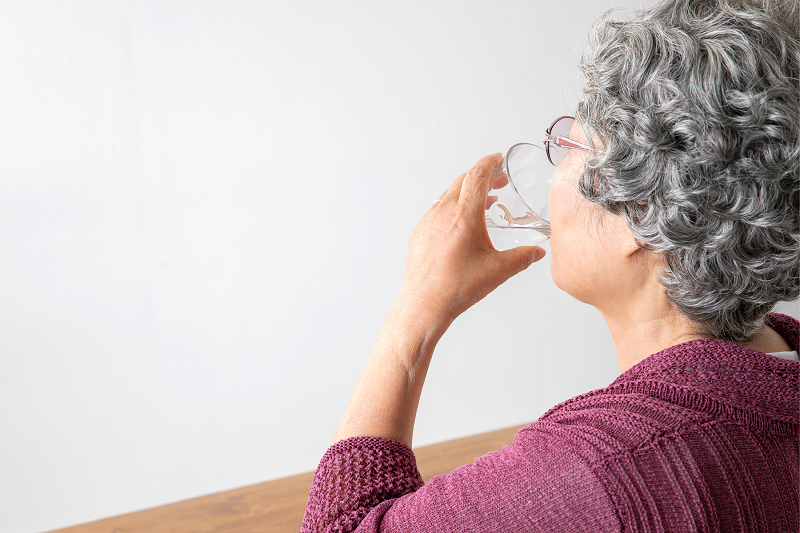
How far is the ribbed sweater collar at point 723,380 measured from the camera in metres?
0.57

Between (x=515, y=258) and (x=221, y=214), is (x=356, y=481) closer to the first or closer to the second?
(x=515, y=258)

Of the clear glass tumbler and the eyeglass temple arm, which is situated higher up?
the eyeglass temple arm

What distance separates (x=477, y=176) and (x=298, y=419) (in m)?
1.51

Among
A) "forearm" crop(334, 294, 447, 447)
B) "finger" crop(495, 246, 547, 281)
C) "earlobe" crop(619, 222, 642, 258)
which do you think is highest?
"earlobe" crop(619, 222, 642, 258)

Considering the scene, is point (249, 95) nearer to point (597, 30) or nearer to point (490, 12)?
point (490, 12)

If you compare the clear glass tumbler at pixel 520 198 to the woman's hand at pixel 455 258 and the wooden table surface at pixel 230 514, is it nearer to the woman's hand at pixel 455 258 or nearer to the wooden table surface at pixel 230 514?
the woman's hand at pixel 455 258

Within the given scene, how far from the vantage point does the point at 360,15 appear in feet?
6.38

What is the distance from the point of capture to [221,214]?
6.09 ft

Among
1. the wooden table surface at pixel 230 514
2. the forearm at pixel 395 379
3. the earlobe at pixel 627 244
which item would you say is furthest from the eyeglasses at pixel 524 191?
the wooden table surface at pixel 230 514

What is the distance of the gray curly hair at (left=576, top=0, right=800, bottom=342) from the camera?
0.57 meters

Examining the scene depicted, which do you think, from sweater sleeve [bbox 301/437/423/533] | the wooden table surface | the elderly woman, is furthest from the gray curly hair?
the wooden table surface

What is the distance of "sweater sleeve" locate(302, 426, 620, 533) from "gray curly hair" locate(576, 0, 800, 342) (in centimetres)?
26

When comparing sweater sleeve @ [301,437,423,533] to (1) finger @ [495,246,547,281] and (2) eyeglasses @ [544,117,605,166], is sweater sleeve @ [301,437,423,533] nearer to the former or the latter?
(1) finger @ [495,246,547,281]

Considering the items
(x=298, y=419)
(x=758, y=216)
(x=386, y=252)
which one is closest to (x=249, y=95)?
(x=386, y=252)
